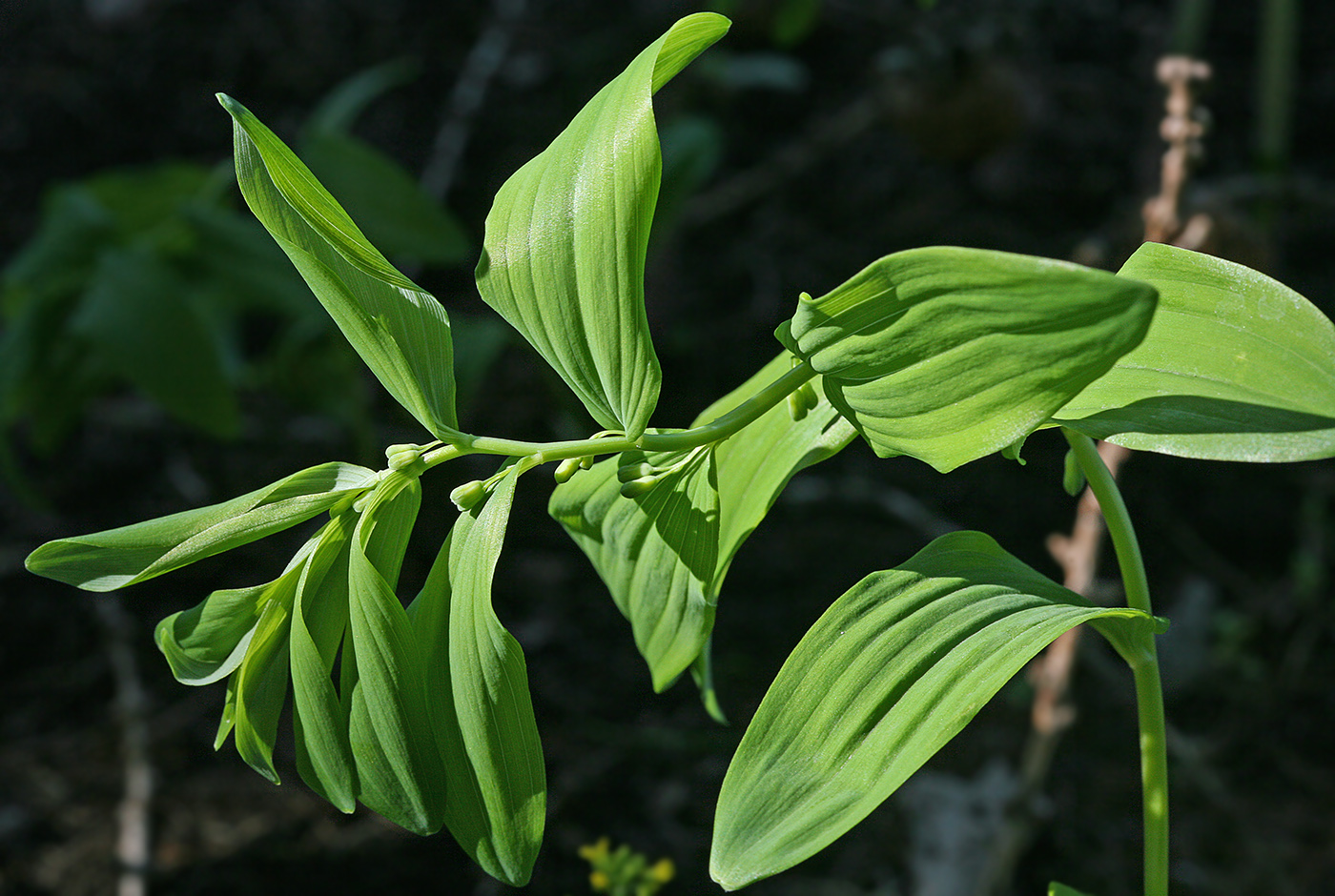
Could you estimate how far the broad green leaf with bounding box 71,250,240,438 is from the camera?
1172 mm

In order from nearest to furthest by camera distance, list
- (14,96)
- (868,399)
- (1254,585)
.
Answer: (868,399), (1254,585), (14,96)

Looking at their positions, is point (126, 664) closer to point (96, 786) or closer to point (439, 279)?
point (96, 786)

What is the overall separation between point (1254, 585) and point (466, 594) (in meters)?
1.27

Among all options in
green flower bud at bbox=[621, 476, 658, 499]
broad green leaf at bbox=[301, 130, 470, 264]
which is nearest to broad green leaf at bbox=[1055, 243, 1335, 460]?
green flower bud at bbox=[621, 476, 658, 499]

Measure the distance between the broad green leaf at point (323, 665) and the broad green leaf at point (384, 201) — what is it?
35.9 inches

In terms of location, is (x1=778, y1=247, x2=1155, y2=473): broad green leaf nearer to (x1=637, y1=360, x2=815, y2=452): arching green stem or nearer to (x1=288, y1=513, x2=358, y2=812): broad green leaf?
(x1=637, y1=360, x2=815, y2=452): arching green stem

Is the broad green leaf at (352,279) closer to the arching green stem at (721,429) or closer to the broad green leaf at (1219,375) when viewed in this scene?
the arching green stem at (721,429)

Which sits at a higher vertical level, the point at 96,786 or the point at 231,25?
the point at 231,25

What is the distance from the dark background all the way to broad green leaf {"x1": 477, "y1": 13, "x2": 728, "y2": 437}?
783 mm

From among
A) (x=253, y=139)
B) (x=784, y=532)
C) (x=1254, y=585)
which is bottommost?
(x=1254, y=585)

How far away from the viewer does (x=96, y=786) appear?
122cm

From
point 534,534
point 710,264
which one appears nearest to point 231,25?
point 710,264

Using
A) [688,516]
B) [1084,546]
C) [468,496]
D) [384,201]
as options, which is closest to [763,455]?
[688,516]

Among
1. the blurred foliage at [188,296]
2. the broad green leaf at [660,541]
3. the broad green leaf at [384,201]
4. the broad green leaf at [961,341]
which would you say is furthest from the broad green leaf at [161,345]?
the broad green leaf at [961,341]
